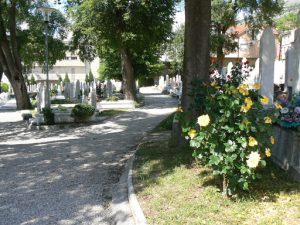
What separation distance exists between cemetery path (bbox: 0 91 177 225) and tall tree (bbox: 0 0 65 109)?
1033 cm

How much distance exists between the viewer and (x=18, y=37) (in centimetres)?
2644

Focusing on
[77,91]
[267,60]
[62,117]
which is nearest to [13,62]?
[77,91]

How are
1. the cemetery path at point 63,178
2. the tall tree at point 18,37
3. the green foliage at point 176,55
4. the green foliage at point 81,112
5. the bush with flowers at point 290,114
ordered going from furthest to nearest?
the green foliage at point 176,55, the tall tree at point 18,37, the green foliage at point 81,112, the bush with flowers at point 290,114, the cemetery path at point 63,178

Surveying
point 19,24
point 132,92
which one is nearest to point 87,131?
point 132,92

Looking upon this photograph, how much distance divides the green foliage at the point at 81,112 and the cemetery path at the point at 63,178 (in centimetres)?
269

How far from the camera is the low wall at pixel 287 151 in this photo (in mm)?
5434

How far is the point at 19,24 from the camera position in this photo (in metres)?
28.9

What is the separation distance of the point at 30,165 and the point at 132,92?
17.6 m

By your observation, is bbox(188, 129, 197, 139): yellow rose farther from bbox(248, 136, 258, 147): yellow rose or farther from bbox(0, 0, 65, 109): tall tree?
bbox(0, 0, 65, 109): tall tree

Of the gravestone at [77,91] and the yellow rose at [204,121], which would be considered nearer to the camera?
the yellow rose at [204,121]

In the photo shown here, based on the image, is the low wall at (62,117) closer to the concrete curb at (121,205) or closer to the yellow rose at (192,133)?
the concrete curb at (121,205)

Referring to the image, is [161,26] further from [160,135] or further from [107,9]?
[160,135]

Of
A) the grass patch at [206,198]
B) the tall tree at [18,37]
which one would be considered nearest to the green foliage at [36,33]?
the tall tree at [18,37]

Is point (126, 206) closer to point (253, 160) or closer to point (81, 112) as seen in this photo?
point (253, 160)
